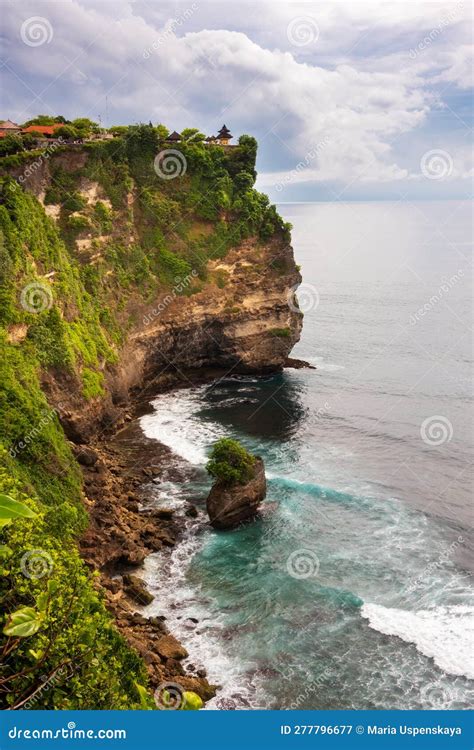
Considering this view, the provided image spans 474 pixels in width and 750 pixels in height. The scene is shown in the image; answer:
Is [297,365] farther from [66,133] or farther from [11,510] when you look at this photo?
[11,510]

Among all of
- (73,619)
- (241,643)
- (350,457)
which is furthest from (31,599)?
(350,457)

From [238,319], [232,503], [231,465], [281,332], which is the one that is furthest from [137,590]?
[281,332]

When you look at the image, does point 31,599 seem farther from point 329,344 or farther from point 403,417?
point 329,344

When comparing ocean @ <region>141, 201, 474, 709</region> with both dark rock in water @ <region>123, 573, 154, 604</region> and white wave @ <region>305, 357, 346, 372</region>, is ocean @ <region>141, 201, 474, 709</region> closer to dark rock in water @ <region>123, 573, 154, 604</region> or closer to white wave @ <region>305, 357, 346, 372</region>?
white wave @ <region>305, 357, 346, 372</region>

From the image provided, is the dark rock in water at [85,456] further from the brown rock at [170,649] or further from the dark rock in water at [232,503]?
the brown rock at [170,649]

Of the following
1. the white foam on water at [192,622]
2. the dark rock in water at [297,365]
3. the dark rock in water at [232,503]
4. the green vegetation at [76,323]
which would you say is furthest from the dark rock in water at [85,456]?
the dark rock in water at [297,365]

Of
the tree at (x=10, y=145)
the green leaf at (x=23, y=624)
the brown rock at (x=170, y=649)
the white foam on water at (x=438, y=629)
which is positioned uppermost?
the tree at (x=10, y=145)

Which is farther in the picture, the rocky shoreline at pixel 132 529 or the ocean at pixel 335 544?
the ocean at pixel 335 544
